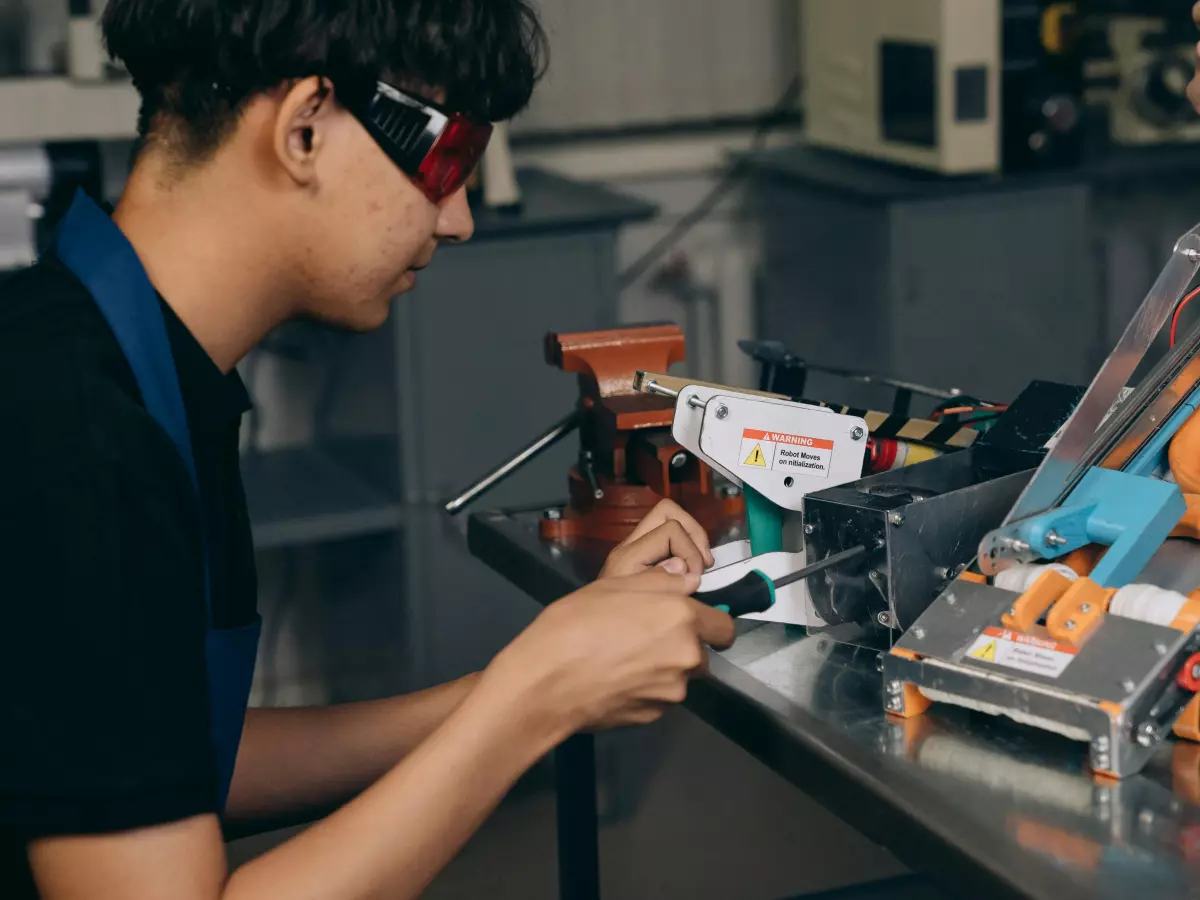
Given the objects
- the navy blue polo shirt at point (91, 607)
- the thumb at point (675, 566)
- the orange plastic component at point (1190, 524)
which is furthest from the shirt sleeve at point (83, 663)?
the orange plastic component at point (1190, 524)

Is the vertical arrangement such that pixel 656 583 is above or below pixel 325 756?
above

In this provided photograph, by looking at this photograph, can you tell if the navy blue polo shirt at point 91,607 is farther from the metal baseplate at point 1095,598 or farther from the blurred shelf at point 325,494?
the blurred shelf at point 325,494

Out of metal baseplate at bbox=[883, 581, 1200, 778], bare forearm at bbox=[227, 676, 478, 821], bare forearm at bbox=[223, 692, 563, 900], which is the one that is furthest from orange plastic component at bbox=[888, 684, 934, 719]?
bare forearm at bbox=[227, 676, 478, 821]

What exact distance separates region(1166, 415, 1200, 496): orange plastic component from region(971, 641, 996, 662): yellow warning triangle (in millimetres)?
270

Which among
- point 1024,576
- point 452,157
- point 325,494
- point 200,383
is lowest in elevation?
point 325,494

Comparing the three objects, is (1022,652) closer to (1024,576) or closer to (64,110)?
(1024,576)

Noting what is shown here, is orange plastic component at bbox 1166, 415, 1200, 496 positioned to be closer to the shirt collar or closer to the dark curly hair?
the dark curly hair

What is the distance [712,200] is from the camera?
3.08 meters

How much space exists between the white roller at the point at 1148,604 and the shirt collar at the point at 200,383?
0.58 metres

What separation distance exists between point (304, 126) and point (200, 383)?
0.18m

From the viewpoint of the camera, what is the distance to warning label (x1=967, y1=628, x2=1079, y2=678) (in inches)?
36.2

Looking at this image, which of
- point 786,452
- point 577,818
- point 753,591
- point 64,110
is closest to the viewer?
point 753,591

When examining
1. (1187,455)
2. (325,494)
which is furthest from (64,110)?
(1187,455)

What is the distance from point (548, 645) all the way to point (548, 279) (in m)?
1.51
